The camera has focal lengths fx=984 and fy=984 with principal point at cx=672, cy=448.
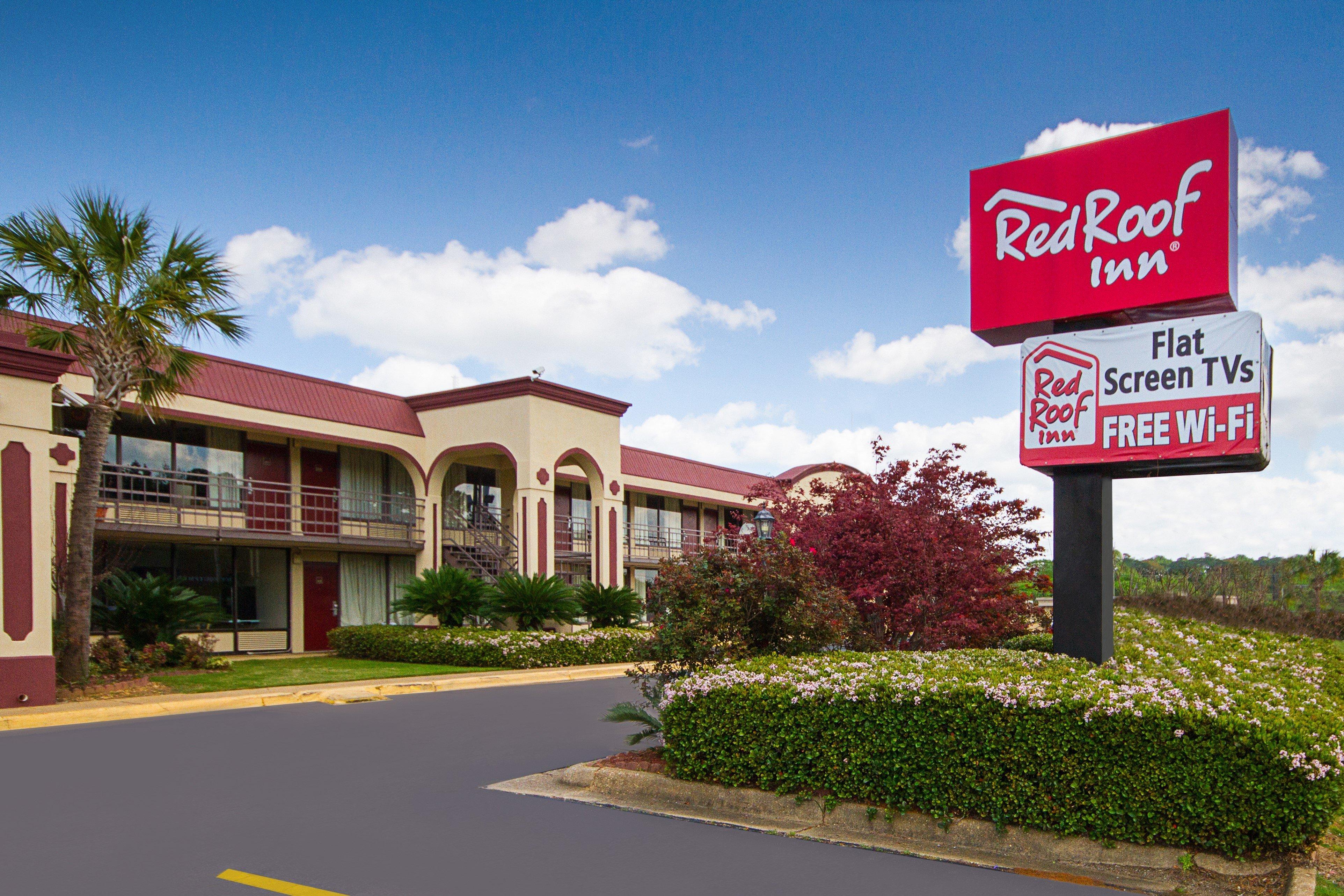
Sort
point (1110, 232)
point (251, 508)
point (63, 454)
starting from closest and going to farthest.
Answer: point (1110, 232)
point (63, 454)
point (251, 508)

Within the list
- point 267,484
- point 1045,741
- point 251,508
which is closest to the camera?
point 1045,741

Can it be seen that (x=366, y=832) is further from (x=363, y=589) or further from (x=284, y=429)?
(x=363, y=589)

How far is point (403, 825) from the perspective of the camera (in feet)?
24.0

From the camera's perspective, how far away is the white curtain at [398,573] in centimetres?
2684

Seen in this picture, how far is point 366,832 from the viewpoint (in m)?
7.10

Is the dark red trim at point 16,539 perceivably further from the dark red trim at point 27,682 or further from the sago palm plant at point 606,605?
the sago palm plant at point 606,605

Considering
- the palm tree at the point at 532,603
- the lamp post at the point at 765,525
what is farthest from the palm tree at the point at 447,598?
the lamp post at the point at 765,525

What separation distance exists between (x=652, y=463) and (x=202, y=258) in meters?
20.3

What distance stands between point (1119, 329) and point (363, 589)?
2182 cm

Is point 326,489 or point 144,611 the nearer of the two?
point 144,611

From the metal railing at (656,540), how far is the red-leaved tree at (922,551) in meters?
18.7

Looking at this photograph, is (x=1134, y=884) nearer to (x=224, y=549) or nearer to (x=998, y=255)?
(x=998, y=255)

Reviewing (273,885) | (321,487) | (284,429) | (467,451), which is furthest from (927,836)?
(321,487)

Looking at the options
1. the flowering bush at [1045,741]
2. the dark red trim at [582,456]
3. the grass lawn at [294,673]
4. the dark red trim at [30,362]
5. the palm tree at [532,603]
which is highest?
the dark red trim at [30,362]
